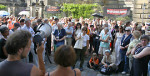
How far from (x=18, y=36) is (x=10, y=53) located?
21cm

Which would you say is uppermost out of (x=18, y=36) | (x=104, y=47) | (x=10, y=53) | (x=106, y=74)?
(x=18, y=36)

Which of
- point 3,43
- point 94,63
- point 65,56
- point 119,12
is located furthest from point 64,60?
point 119,12

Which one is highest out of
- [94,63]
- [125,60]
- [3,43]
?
[3,43]

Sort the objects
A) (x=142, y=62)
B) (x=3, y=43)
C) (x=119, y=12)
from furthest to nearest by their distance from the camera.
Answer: (x=119, y=12)
(x=142, y=62)
(x=3, y=43)

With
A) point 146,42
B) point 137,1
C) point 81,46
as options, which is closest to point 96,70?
point 81,46

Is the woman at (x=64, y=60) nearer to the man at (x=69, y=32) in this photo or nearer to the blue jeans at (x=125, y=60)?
the blue jeans at (x=125, y=60)

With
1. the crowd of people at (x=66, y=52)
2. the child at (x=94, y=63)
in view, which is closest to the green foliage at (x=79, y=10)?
the crowd of people at (x=66, y=52)

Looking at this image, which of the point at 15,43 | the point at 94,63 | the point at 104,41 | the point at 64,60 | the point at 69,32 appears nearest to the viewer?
the point at 15,43

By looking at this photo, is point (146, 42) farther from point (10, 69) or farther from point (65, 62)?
point (10, 69)

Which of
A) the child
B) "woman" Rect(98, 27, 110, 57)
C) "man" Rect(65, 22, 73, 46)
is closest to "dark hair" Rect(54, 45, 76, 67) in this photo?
the child

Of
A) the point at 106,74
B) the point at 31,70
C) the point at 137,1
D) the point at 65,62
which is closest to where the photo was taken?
the point at 31,70

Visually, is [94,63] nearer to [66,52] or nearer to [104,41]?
[104,41]

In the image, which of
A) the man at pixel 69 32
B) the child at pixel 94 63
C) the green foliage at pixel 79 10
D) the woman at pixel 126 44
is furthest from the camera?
the green foliage at pixel 79 10

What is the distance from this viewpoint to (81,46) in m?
6.85
